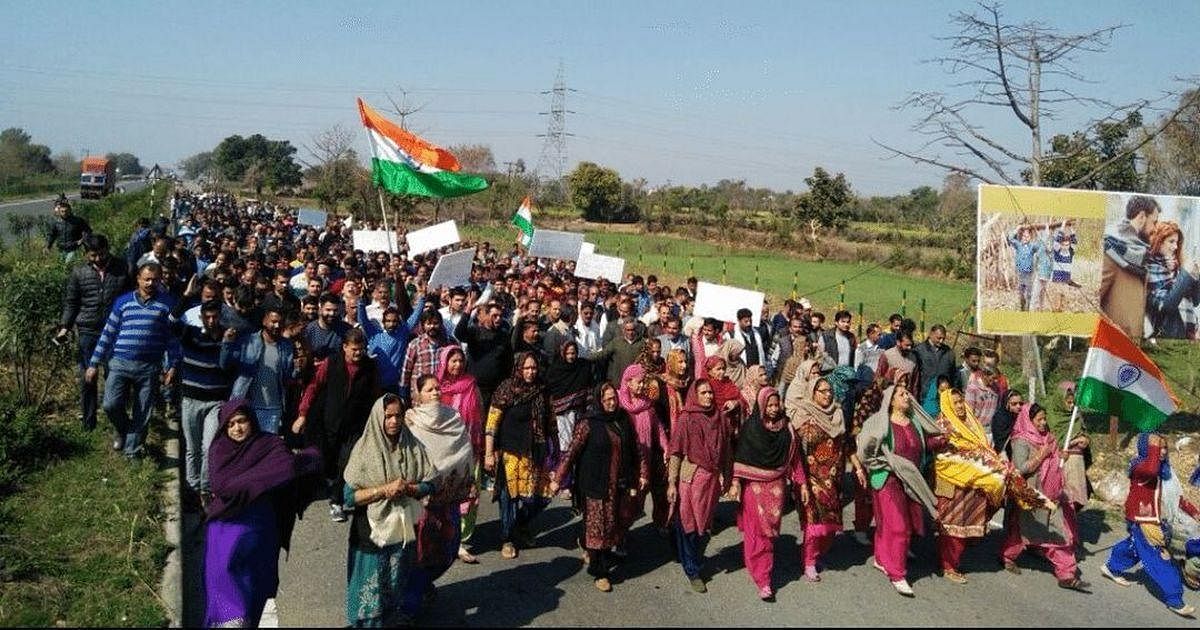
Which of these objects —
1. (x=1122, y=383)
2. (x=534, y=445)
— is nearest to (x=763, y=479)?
(x=534, y=445)

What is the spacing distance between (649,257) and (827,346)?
26060 millimetres

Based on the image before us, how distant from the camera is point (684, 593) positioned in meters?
5.54

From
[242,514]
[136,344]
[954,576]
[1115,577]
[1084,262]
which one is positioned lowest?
[1115,577]

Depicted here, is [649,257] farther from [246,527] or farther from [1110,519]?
[246,527]

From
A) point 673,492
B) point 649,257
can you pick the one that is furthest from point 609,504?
point 649,257

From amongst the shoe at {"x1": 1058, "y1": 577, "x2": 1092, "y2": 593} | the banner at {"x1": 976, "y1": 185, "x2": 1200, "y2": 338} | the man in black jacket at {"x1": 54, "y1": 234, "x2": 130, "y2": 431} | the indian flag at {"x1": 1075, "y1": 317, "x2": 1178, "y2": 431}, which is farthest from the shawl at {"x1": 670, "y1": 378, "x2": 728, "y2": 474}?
the banner at {"x1": 976, "y1": 185, "x2": 1200, "y2": 338}

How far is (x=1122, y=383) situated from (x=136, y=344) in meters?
8.32

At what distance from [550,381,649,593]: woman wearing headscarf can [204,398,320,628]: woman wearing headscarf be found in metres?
1.87

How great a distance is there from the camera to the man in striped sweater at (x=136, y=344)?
6305 millimetres

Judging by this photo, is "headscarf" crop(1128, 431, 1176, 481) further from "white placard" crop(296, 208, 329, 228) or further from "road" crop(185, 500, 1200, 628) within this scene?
"white placard" crop(296, 208, 329, 228)

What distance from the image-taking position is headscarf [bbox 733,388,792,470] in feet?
18.4

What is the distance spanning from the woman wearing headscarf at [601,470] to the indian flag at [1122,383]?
4673mm

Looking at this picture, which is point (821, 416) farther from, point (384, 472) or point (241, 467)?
point (241, 467)

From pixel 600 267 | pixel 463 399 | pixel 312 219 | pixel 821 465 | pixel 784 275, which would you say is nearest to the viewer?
pixel 463 399
